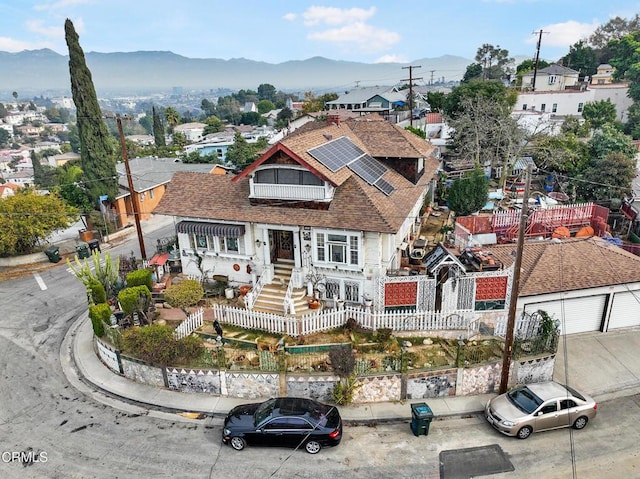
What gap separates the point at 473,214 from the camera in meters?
31.5

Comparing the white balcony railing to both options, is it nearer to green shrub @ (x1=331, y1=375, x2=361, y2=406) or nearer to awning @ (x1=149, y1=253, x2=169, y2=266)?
awning @ (x1=149, y1=253, x2=169, y2=266)

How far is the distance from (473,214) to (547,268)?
36.6 feet

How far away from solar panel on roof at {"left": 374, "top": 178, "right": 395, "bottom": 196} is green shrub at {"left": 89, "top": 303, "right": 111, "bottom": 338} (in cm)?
1446

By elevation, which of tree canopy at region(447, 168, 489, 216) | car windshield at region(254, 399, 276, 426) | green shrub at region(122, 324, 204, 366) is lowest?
car windshield at region(254, 399, 276, 426)

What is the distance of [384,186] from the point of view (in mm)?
23797

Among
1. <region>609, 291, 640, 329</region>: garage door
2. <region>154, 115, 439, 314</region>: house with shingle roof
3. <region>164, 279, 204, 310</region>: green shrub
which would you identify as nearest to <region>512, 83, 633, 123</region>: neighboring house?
<region>609, 291, 640, 329</region>: garage door

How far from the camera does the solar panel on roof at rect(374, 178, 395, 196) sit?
23.0 m

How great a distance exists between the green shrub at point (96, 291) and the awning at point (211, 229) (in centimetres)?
477

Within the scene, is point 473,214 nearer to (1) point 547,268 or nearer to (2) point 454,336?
(1) point 547,268

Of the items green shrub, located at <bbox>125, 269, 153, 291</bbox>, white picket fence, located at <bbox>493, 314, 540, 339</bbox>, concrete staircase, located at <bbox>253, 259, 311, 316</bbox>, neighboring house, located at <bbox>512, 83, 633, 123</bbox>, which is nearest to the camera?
white picket fence, located at <bbox>493, 314, 540, 339</bbox>

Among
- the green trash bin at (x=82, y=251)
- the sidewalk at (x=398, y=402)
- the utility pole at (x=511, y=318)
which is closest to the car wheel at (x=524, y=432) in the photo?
the sidewalk at (x=398, y=402)

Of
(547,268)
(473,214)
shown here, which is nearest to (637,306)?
(547,268)

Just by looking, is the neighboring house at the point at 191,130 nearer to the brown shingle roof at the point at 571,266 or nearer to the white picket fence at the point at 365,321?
the white picket fence at the point at 365,321

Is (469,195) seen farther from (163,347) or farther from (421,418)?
(163,347)
